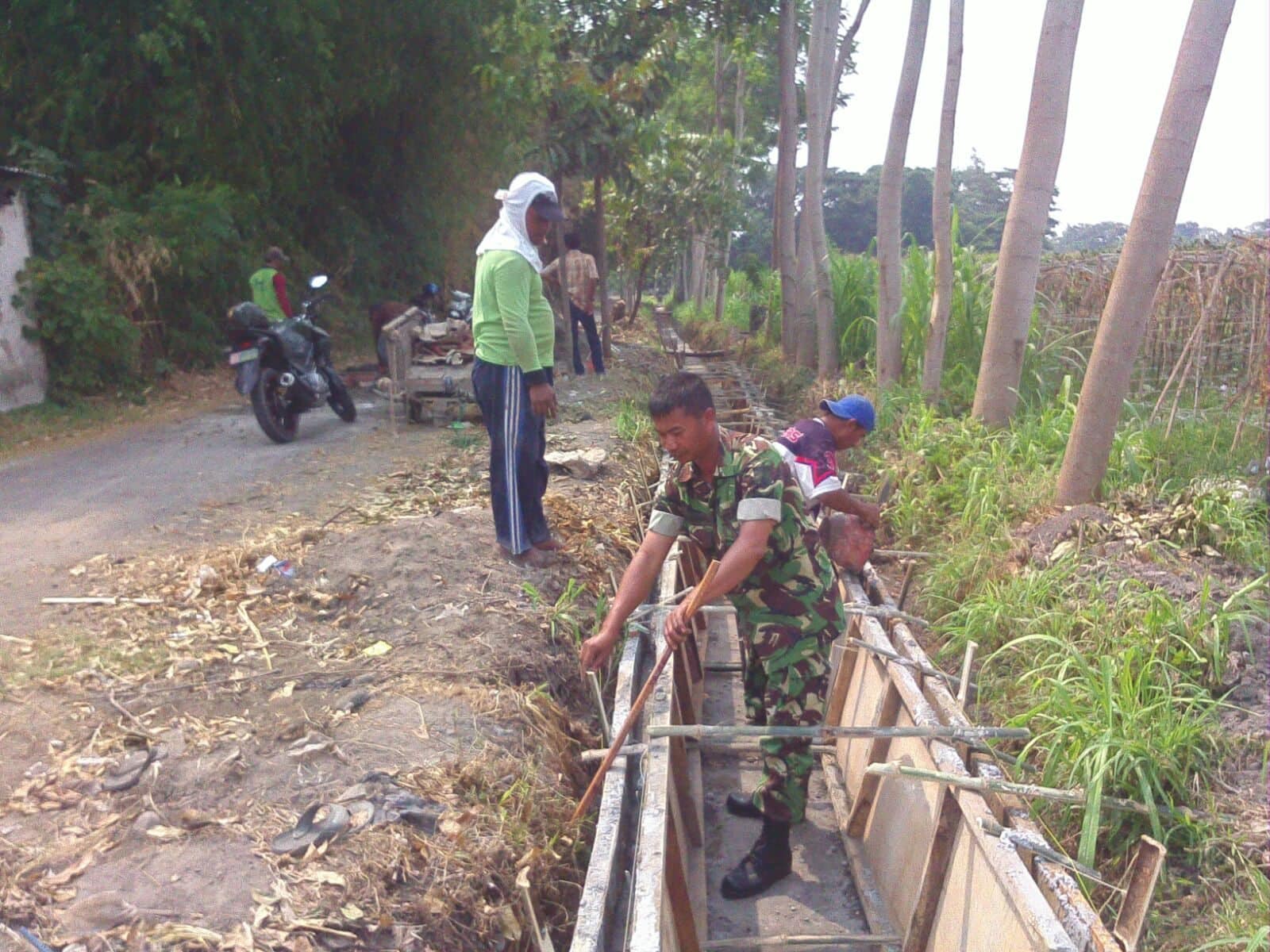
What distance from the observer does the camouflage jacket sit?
305 cm

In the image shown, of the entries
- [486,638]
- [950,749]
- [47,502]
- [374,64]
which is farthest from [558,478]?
[374,64]

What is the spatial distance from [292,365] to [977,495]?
16.3 ft

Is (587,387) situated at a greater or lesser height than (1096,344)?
lesser

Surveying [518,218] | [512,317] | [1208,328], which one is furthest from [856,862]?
[1208,328]

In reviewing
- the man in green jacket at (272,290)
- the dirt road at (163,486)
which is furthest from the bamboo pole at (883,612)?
the man in green jacket at (272,290)

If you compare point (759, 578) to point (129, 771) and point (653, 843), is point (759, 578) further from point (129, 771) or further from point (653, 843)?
point (129, 771)

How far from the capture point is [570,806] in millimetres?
3307

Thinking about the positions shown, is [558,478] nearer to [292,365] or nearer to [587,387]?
[292,365]

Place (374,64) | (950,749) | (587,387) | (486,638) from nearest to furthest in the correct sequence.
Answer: (950,749) → (486,638) → (587,387) → (374,64)

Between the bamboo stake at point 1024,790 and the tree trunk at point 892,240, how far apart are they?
628 cm

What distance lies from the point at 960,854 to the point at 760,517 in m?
1.15

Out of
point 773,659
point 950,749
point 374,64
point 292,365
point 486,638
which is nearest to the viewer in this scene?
point 950,749

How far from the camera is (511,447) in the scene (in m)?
4.41

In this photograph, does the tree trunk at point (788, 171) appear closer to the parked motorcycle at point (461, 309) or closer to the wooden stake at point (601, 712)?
the parked motorcycle at point (461, 309)
